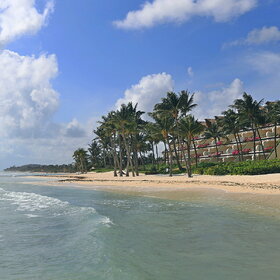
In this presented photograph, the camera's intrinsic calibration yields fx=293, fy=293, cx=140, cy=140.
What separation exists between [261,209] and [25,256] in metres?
11.5

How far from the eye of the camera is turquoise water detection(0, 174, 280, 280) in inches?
262

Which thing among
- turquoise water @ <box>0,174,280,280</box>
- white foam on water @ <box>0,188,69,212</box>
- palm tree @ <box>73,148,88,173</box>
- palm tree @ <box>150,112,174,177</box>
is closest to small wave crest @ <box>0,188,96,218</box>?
white foam on water @ <box>0,188,69,212</box>

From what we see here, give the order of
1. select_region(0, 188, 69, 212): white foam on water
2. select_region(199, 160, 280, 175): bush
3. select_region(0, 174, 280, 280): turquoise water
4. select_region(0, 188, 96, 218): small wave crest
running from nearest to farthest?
select_region(0, 174, 280, 280): turquoise water
select_region(0, 188, 96, 218): small wave crest
select_region(0, 188, 69, 212): white foam on water
select_region(199, 160, 280, 175): bush

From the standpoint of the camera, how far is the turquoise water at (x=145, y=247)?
6660mm

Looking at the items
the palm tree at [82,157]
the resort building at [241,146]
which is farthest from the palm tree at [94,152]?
the resort building at [241,146]

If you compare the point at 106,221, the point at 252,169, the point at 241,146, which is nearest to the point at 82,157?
the point at 241,146

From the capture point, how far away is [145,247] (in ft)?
28.6

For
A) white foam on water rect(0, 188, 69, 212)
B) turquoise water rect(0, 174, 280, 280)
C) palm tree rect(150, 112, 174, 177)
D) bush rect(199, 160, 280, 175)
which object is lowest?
turquoise water rect(0, 174, 280, 280)

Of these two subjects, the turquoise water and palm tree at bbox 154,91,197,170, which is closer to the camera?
the turquoise water

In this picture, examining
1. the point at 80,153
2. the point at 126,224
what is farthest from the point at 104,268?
the point at 80,153

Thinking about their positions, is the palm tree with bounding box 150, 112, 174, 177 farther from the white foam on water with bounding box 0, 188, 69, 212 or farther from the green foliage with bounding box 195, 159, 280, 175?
the white foam on water with bounding box 0, 188, 69, 212

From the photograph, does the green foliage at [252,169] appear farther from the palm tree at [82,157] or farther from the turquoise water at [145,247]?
the palm tree at [82,157]

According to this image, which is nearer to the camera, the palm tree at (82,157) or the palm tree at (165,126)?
the palm tree at (165,126)

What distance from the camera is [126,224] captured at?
1240 cm
